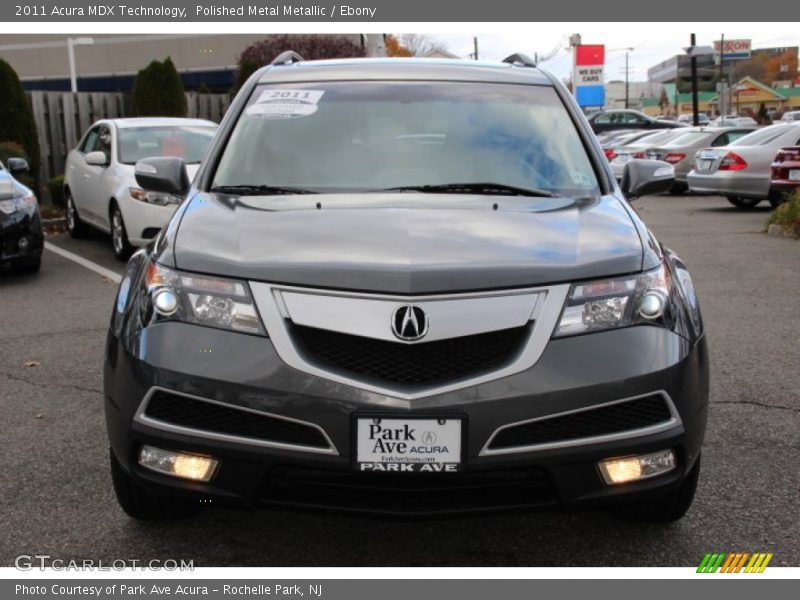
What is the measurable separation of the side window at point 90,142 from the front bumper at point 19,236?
8.86ft

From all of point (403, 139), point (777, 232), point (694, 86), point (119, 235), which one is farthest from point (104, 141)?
point (694, 86)

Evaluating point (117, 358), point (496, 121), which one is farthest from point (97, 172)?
point (117, 358)

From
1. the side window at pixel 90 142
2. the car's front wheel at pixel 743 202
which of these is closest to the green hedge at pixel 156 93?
the side window at pixel 90 142

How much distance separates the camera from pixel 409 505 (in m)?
2.72

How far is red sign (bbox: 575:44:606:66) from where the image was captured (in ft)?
181

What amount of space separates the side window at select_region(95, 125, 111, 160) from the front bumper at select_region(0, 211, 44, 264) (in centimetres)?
187

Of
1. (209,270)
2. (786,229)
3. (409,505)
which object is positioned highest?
(209,270)

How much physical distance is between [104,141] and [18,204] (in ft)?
8.07

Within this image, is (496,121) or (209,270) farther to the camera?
(496,121)

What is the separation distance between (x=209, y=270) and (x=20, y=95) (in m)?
14.2

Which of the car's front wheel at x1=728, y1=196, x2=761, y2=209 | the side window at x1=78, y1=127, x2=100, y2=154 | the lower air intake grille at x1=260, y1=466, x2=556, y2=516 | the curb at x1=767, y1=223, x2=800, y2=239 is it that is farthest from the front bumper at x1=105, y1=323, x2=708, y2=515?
the car's front wheel at x1=728, y1=196, x2=761, y2=209

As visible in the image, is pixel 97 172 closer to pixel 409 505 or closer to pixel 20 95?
pixel 20 95

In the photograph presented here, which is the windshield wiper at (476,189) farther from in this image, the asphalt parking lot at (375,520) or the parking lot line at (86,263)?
the parking lot line at (86,263)

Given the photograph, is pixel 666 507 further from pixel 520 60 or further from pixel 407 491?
pixel 520 60
